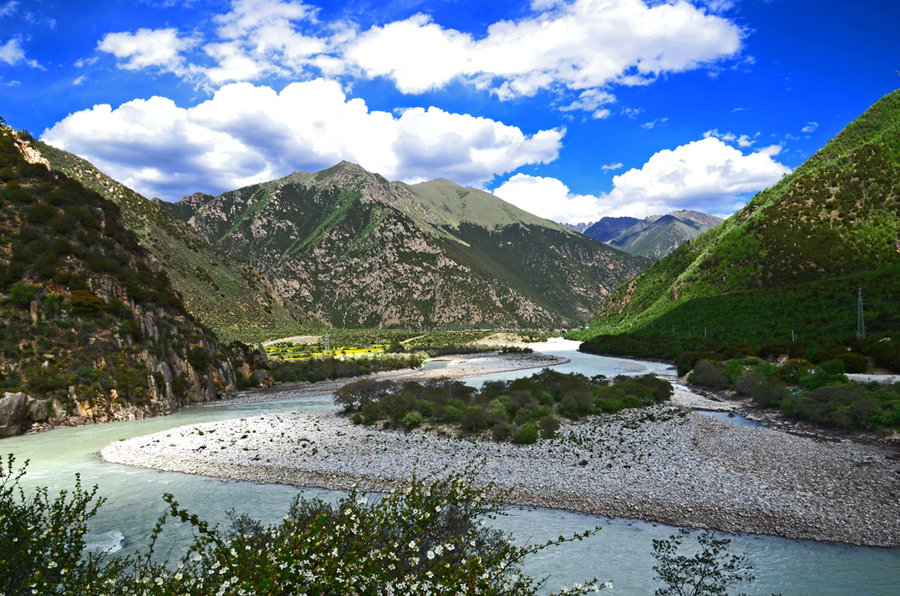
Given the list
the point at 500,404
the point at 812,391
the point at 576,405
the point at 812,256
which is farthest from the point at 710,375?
the point at 812,256

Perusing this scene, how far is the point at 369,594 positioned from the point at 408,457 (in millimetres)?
18703

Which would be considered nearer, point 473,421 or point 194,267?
point 473,421

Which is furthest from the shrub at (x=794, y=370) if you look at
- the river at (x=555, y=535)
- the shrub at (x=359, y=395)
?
the shrub at (x=359, y=395)

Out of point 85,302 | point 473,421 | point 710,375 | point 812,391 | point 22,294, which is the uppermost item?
point 22,294

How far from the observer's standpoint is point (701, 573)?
12.1 m

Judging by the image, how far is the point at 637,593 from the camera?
39.1 ft

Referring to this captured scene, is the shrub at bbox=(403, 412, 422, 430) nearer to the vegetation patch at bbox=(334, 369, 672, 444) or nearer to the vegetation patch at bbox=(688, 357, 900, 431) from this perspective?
the vegetation patch at bbox=(334, 369, 672, 444)

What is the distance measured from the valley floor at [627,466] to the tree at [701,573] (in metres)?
2.79

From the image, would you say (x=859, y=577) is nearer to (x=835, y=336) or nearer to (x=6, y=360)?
(x=6, y=360)

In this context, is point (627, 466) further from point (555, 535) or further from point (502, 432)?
point (555, 535)

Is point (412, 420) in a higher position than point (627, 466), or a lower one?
higher

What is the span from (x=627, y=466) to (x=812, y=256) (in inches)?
3313

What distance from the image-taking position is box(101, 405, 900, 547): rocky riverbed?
16359 millimetres

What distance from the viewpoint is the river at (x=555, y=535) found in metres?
12.5
